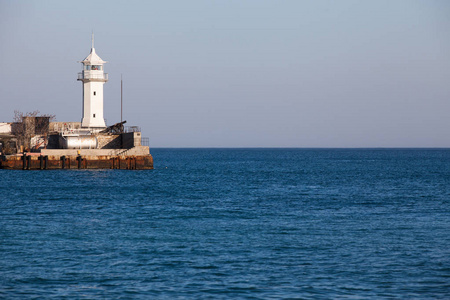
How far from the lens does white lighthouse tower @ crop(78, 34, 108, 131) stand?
80.6 meters

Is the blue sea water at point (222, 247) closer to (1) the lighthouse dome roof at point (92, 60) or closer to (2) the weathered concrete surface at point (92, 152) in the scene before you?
→ (2) the weathered concrete surface at point (92, 152)

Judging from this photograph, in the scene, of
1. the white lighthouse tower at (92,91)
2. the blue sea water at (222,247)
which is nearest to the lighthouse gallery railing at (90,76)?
the white lighthouse tower at (92,91)

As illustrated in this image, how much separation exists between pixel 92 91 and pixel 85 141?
31.5ft

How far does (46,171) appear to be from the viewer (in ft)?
238

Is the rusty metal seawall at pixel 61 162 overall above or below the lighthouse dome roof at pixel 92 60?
below

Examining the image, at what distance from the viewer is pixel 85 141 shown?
7406 cm

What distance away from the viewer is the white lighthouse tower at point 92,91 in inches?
3172

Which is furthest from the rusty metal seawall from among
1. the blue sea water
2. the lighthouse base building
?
the blue sea water

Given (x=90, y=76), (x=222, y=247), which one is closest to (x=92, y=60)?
(x=90, y=76)

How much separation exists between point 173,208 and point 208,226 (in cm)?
874

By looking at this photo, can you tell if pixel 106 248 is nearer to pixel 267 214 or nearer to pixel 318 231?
pixel 318 231

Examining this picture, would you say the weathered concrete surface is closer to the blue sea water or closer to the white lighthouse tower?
the white lighthouse tower

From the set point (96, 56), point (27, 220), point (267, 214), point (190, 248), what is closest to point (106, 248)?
point (190, 248)

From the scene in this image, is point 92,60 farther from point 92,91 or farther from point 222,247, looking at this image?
point 222,247
